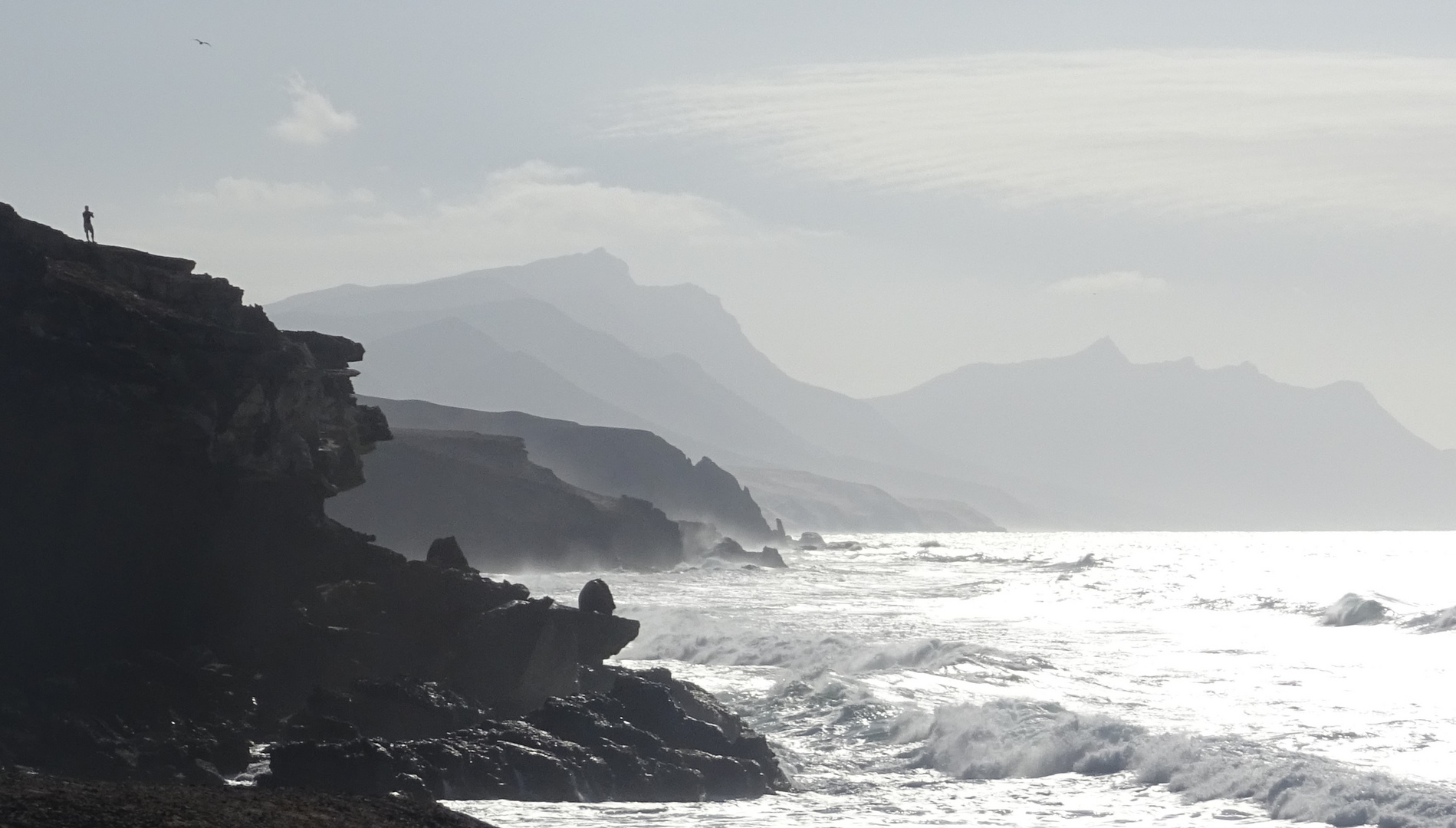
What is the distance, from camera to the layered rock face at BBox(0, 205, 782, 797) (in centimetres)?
2389

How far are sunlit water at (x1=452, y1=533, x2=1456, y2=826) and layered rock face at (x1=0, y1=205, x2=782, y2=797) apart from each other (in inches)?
122

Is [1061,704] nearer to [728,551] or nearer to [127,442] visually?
[127,442]

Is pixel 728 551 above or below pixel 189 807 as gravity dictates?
above

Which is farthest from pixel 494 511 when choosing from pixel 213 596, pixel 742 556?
pixel 213 596

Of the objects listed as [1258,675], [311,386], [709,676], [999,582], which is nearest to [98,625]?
[311,386]

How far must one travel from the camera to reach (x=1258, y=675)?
3816 cm

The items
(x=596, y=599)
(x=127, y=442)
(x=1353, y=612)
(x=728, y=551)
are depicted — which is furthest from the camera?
(x=728, y=551)

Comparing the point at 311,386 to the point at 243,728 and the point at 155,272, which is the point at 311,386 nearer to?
the point at 155,272

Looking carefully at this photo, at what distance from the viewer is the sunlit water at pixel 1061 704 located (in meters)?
23.1

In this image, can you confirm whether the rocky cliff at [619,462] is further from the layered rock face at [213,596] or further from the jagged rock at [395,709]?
the jagged rock at [395,709]

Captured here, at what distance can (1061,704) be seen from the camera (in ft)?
104

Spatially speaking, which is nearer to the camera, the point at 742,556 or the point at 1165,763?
the point at 1165,763

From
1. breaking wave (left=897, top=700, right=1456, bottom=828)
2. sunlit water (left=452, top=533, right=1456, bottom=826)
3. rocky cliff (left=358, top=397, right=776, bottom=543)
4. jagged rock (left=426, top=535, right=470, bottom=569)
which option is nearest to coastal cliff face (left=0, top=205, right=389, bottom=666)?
jagged rock (left=426, top=535, right=470, bottom=569)

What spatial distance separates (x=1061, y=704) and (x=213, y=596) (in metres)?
19.3
